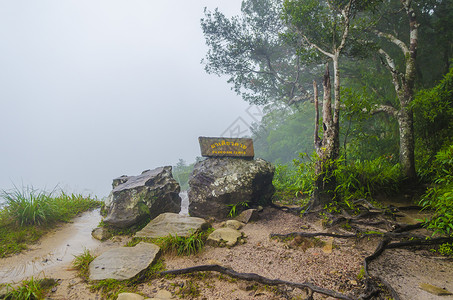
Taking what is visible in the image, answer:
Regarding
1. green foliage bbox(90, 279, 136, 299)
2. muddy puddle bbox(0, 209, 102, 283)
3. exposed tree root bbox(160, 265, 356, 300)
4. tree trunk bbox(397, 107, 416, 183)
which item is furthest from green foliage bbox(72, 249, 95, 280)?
tree trunk bbox(397, 107, 416, 183)

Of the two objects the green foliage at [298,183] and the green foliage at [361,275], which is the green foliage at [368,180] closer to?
the green foliage at [298,183]

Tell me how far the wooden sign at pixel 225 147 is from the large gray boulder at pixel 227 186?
234 mm

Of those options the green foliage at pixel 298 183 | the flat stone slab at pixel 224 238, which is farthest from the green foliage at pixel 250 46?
the flat stone slab at pixel 224 238

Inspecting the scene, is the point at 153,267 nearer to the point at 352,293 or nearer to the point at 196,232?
the point at 196,232

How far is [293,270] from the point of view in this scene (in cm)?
344

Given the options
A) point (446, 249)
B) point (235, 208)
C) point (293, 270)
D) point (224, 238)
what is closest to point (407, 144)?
point (446, 249)

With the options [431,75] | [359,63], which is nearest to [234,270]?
[431,75]

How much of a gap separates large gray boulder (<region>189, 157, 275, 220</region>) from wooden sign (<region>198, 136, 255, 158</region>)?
23 cm

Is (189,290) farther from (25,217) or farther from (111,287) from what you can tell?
(25,217)

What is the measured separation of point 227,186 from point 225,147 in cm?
152

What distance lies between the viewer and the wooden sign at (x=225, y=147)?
743 centimetres

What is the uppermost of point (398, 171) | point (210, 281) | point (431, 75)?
point (431, 75)

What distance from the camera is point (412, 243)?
3695 mm

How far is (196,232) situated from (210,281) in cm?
151
